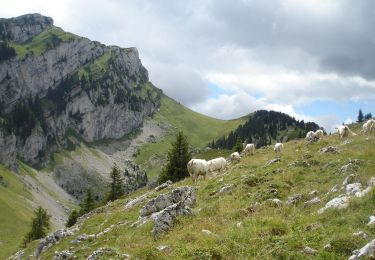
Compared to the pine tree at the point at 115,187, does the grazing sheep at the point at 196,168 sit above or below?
above

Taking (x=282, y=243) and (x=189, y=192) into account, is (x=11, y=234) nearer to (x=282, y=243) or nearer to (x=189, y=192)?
(x=189, y=192)

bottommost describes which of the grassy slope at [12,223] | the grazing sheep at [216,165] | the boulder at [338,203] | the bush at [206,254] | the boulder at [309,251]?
the grassy slope at [12,223]

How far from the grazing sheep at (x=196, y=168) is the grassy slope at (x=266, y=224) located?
6276mm

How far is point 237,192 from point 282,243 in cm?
995

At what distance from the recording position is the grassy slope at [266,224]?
12.5 meters

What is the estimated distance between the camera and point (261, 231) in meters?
14.2

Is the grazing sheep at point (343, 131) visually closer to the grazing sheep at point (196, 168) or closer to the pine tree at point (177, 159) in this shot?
the grazing sheep at point (196, 168)

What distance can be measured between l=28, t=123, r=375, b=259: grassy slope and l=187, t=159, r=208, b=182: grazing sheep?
6.28 m

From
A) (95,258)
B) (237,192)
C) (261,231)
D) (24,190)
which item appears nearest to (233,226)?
(261,231)

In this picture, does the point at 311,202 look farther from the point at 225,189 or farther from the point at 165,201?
the point at 165,201

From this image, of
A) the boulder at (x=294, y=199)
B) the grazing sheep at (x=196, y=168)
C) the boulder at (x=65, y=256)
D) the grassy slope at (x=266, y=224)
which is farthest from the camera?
the grazing sheep at (x=196, y=168)

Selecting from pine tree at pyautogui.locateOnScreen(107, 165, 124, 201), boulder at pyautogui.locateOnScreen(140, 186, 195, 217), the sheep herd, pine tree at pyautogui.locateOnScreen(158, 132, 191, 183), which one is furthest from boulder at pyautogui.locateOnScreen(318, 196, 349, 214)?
pine tree at pyautogui.locateOnScreen(107, 165, 124, 201)

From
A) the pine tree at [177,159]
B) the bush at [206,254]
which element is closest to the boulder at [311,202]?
the bush at [206,254]

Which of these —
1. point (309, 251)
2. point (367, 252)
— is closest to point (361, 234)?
point (309, 251)
